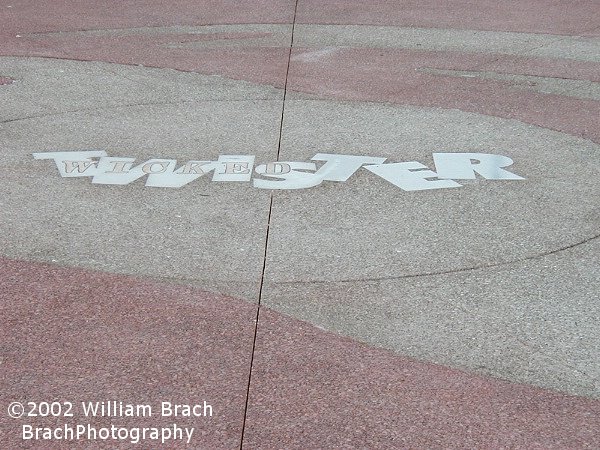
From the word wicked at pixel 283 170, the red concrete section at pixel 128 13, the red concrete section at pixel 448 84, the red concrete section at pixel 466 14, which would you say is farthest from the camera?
the red concrete section at pixel 466 14

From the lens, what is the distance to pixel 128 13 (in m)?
15.8

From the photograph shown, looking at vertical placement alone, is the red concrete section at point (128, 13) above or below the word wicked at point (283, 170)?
below

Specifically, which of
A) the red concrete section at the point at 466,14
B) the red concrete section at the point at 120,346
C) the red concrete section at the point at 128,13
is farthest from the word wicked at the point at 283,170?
the red concrete section at the point at 466,14

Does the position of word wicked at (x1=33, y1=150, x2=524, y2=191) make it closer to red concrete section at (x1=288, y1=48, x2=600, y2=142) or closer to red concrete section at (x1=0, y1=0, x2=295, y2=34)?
red concrete section at (x1=288, y1=48, x2=600, y2=142)

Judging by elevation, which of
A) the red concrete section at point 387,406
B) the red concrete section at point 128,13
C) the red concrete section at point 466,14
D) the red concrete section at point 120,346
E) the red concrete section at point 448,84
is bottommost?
the red concrete section at point 128,13

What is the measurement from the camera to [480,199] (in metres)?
8.04

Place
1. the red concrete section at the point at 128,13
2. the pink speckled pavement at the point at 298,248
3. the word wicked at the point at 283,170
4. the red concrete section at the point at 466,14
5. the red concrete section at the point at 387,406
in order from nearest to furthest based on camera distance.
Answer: the red concrete section at the point at 387,406, the pink speckled pavement at the point at 298,248, the word wicked at the point at 283,170, the red concrete section at the point at 128,13, the red concrete section at the point at 466,14

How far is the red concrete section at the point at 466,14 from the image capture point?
15.1m

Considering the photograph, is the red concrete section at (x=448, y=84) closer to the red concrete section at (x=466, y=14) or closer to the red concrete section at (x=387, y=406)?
the red concrete section at (x=466, y=14)

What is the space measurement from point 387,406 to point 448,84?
23.6 feet

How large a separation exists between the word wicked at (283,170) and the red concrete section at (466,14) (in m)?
6.54

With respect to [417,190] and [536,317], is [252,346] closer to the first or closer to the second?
[536,317]

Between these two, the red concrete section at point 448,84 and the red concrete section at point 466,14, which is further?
the red concrete section at point 466,14

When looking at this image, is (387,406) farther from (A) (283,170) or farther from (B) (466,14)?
(B) (466,14)
